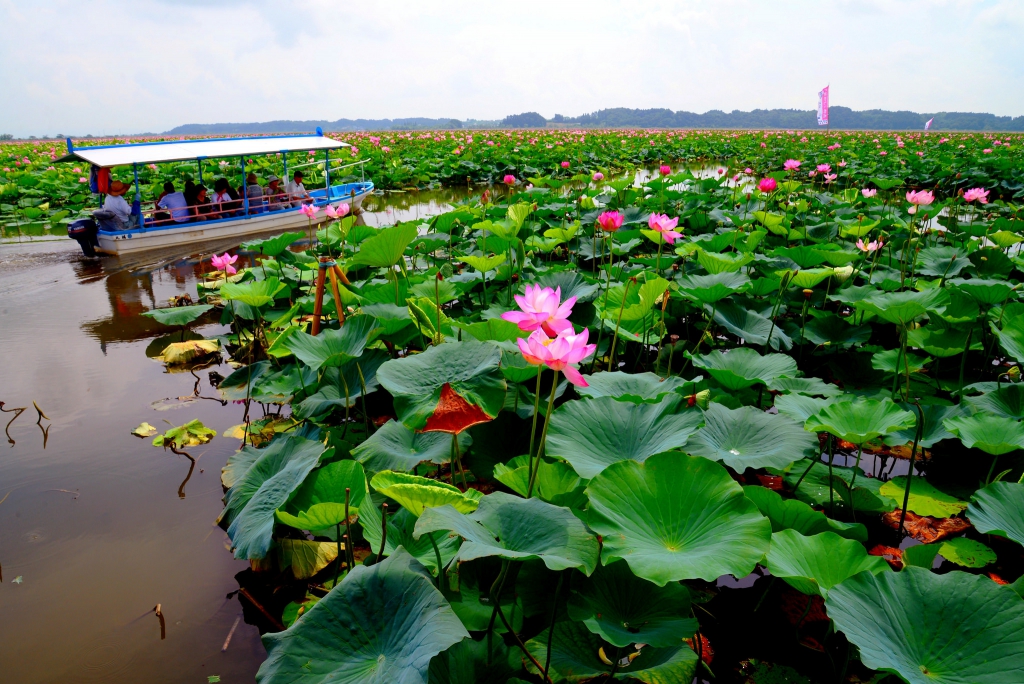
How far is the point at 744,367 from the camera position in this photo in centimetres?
217

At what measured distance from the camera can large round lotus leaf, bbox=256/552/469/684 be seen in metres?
1.00

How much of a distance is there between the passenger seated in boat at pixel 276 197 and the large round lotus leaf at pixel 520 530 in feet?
25.4

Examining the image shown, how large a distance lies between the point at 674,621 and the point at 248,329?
3508 mm

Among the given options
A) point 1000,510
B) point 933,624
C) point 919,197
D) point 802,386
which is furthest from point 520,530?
point 919,197

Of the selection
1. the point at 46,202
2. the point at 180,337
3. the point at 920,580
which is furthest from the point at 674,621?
the point at 46,202

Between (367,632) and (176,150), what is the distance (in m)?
7.56

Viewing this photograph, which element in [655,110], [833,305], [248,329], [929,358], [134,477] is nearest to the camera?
[134,477]

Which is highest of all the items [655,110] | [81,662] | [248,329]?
[655,110]

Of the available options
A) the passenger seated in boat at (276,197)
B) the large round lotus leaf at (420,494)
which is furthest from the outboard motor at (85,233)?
the large round lotus leaf at (420,494)

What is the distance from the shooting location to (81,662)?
1.52 metres

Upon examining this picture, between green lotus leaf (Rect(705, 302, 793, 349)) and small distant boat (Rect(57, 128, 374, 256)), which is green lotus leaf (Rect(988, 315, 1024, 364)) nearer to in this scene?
green lotus leaf (Rect(705, 302, 793, 349))

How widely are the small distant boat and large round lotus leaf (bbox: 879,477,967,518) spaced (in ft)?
17.2

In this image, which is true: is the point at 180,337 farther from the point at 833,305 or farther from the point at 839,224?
the point at 839,224

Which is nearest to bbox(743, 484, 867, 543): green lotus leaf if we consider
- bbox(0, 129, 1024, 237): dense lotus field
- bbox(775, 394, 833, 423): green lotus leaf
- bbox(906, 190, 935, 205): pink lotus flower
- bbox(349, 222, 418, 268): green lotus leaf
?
bbox(775, 394, 833, 423): green lotus leaf
